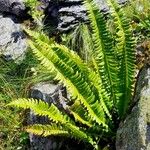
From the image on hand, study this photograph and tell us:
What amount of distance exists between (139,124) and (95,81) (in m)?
0.79

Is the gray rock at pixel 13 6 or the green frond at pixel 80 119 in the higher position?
the green frond at pixel 80 119

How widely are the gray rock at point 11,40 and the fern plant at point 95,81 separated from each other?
1.80 m

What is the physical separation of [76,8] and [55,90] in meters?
1.54

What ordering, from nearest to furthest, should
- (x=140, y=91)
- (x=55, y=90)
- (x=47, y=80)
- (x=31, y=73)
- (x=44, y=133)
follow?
(x=140, y=91) < (x=44, y=133) < (x=55, y=90) < (x=47, y=80) < (x=31, y=73)

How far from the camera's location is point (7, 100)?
5277 mm

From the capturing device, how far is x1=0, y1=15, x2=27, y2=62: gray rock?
5.85 metres

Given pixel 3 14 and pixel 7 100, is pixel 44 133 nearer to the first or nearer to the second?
pixel 7 100

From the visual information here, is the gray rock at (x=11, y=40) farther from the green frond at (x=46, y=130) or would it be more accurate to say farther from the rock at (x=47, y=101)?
the green frond at (x=46, y=130)

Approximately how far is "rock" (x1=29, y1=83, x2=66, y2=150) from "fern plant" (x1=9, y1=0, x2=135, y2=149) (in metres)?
0.22

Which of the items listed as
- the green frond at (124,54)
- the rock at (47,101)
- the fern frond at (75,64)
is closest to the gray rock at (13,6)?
the rock at (47,101)

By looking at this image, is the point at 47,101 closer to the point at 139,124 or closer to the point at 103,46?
the point at 103,46

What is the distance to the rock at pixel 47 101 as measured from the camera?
4445 mm

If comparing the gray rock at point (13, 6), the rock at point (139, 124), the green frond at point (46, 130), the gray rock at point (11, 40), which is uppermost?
the rock at point (139, 124)

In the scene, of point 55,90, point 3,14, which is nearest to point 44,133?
point 55,90
